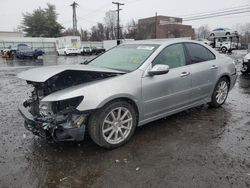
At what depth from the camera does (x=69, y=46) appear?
37781mm

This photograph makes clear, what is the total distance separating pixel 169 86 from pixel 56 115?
6.27 feet

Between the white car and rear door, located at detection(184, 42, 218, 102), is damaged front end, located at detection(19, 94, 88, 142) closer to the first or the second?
rear door, located at detection(184, 42, 218, 102)

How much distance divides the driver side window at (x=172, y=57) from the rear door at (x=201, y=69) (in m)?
0.19

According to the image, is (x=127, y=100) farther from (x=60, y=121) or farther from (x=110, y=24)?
(x=110, y=24)

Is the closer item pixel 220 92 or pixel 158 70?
pixel 158 70

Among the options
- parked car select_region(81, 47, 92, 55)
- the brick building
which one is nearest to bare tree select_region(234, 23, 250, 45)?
the brick building

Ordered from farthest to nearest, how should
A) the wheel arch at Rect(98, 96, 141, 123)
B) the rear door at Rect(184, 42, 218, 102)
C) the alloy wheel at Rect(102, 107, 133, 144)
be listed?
1. the rear door at Rect(184, 42, 218, 102)
2. the alloy wheel at Rect(102, 107, 133, 144)
3. the wheel arch at Rect(98, 96, 141, 123)

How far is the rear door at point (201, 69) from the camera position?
14.8ft

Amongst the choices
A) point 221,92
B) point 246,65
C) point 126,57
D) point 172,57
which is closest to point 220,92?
point 221,92

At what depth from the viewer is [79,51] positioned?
36.5 meters

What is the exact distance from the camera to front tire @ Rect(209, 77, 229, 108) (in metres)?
5.15

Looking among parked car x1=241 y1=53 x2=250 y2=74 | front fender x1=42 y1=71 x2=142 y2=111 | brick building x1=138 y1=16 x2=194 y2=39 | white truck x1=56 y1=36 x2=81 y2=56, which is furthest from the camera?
brick building x1=138 y1=16 x2=194 y2=39

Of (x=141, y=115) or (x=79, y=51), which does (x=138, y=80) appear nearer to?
(x=141, y=115)

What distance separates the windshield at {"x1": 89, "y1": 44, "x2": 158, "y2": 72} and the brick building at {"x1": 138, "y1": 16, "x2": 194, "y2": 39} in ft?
178
